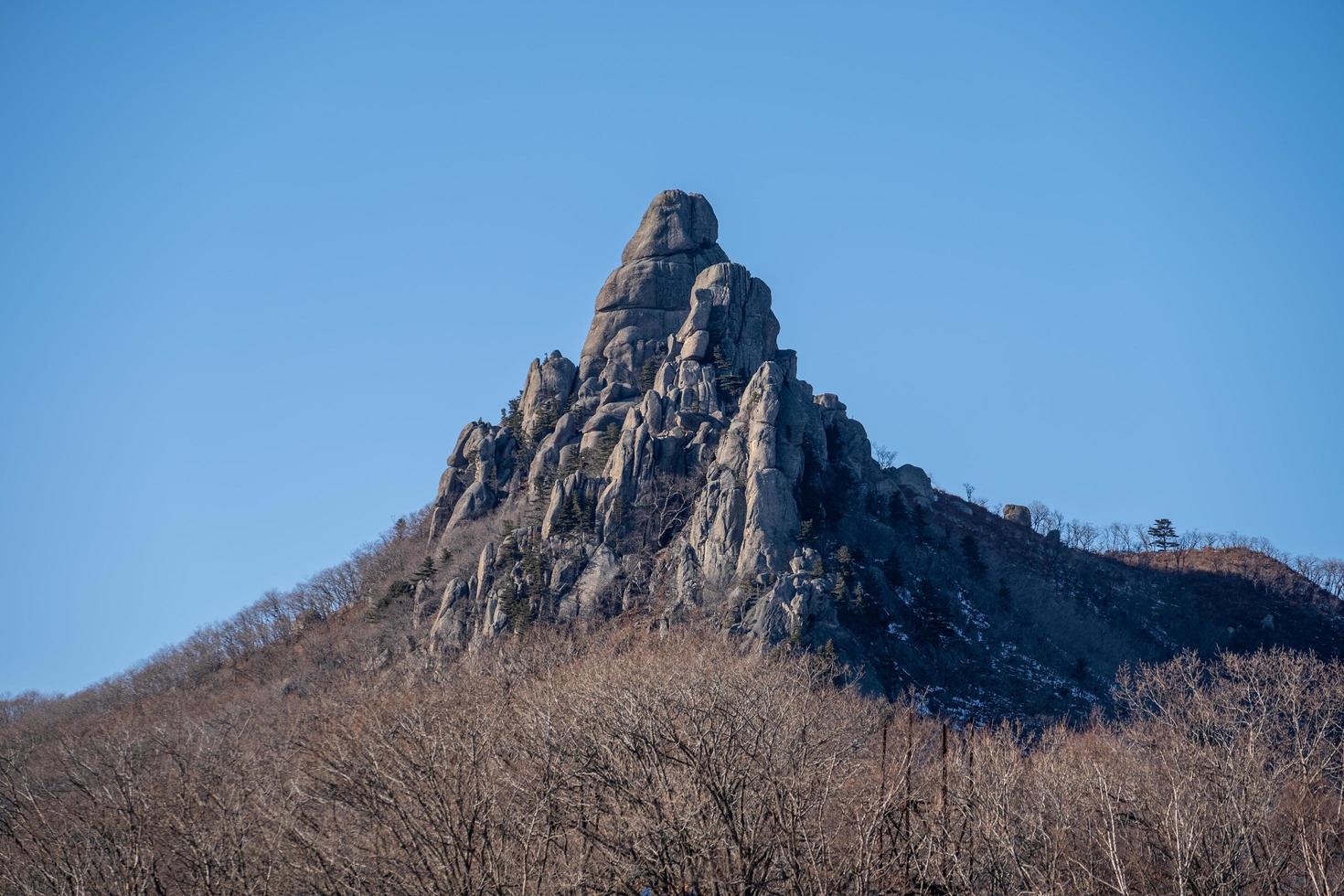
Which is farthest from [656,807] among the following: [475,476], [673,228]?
[673,228]

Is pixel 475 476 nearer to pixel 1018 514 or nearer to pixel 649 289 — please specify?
pixel 649 289

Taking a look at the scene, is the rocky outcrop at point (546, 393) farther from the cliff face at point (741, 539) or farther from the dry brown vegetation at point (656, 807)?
the dry brown vegetation at point (656, 807)

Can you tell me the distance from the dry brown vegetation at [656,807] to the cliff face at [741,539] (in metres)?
20.2

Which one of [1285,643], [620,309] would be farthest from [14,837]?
[1285,643]

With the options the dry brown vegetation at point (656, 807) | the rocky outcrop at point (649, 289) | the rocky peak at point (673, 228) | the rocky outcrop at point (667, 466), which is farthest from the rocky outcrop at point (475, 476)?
the dry brown vegetation at point (656, 807)

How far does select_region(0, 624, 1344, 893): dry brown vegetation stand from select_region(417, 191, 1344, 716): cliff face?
66.2ft

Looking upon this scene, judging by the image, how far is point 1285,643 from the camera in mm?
89688

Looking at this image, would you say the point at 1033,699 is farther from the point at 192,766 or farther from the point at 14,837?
the point at 14,837

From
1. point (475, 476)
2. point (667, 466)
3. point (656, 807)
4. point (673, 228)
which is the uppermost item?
point (673, 228)

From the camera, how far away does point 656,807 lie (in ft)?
95.7

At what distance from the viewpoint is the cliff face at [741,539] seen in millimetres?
71812

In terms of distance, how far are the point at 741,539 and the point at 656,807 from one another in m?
44.6

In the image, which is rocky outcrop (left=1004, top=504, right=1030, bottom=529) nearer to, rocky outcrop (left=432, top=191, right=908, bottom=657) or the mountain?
the mountain

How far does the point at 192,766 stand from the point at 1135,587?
73133 mm
